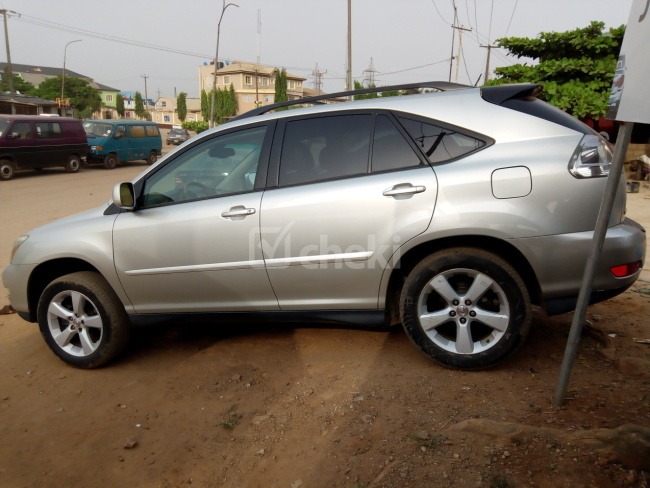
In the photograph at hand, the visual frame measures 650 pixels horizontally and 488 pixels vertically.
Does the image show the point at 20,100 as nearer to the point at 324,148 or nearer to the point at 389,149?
the point at 324,148

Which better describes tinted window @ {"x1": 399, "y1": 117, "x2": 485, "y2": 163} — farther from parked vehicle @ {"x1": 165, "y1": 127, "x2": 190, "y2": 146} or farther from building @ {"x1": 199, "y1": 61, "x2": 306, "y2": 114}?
building @ {"x1": 199, "y1": 61, "x2": 306, "y2": 114}

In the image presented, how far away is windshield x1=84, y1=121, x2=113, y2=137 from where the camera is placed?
2102 centimetres

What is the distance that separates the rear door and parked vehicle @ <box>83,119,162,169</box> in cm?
1900

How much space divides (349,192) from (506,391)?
4.88 feet

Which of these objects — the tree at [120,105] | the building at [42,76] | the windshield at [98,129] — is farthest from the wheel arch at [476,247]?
the building at [42,76]

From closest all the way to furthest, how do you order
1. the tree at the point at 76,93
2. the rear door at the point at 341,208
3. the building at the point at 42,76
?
1. the rear door at the point at 341,208
2. the tree at the point at 76,93
3. the building at the point at 42,76

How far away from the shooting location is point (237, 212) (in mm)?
3498

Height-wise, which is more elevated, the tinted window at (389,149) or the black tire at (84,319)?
the tinted window at (389,149)

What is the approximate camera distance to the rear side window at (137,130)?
21436 mm

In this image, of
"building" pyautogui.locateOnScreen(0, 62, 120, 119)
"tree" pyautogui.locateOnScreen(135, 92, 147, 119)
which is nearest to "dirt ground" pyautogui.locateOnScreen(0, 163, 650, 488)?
"tree" pyautogui.locateOnScreen(135, 92, 147, 119)

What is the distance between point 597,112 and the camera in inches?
559

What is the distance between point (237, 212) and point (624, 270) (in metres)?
2.35

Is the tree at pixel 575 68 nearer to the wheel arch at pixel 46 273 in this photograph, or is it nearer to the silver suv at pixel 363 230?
the silver suv at pixel 363 230

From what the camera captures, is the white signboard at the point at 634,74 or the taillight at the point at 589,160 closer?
the white signboard at the point at 634,74
